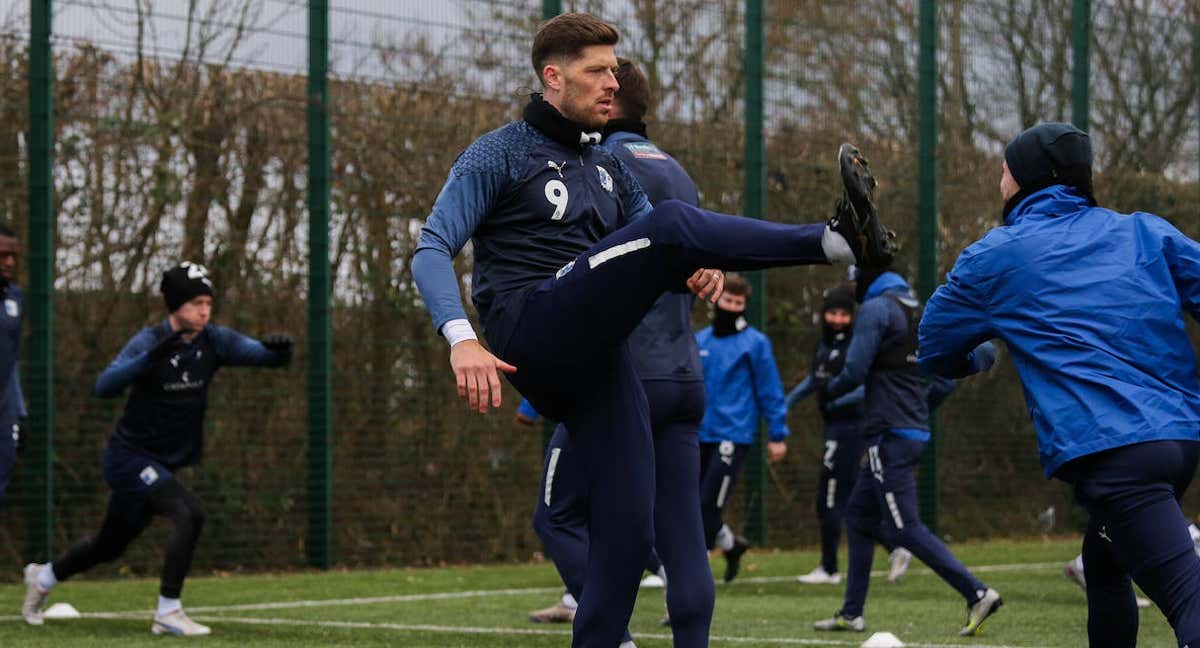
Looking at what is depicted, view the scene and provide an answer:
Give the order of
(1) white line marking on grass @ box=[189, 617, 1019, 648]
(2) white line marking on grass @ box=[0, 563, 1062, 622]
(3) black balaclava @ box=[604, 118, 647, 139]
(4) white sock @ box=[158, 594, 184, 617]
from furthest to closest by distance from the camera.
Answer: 1. (2) white line marking on grass @ box=[0, 563, 1062, 622]
2. (4) white sock @ box=[158, 594, 184, 617]
3. (1) white line marking on grass @ box=[189, 617, 1019, 648]
4. (3) black balaclava @ box=[604, 118, 647, 139]

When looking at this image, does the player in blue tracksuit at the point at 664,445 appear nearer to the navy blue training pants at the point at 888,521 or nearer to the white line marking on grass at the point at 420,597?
the navy blue training pants at the point at 888,521

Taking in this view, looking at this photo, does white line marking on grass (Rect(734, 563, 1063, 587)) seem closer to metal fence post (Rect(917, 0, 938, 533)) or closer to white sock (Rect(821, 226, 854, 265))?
metal fence post (Rect(917, 0, 938, 533))

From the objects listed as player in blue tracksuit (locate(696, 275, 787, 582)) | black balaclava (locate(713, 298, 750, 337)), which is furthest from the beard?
black balaclava (locate(713, 298, 750, 337))

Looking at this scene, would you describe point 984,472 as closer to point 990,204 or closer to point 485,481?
point 990,204

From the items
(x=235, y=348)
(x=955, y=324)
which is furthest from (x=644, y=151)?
(x=235, y=348)

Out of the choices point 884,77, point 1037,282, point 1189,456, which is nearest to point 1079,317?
point 1037,282

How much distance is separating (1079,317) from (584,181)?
4.52ft

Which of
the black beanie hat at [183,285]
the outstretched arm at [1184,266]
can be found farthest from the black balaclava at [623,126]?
the black beanie hat at [183,285]

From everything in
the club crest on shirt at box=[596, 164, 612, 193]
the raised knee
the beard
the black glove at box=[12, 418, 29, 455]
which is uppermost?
the beard

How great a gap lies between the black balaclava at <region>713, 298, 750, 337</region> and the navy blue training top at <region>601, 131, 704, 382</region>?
15.6ft

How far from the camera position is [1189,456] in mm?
4648

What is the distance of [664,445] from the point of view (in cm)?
596

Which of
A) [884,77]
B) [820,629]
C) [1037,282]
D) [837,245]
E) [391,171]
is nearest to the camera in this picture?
[837,245]

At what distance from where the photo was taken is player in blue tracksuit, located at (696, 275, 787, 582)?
36.6 feet
